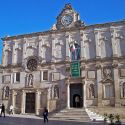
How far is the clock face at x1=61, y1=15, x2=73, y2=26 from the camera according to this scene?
3186 cm

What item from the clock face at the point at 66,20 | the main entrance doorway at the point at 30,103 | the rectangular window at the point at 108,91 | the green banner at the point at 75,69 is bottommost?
the main entrance doorway at the point at 30,103

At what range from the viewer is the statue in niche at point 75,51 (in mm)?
30395

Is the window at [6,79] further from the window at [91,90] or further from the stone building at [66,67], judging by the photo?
the window at [91,90]

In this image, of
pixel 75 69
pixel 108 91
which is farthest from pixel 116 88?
pixel 75 69

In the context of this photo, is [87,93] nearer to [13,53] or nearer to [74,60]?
[74,60]

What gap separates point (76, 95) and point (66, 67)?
3506 millimetres

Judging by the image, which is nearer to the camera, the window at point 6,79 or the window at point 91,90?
the window at point 91,90

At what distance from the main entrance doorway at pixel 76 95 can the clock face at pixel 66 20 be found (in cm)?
793

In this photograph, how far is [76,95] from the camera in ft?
97.1

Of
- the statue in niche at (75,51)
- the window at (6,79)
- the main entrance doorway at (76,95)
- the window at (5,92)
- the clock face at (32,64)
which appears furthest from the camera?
the window at (6,79)

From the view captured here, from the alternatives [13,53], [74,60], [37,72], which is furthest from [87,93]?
[13,53]

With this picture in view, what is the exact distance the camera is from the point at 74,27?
103 feet

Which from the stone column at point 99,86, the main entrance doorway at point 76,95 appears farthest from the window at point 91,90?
the main entrance doorway at point 76,95

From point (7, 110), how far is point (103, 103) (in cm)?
1224
